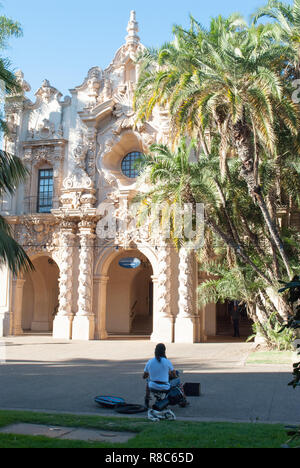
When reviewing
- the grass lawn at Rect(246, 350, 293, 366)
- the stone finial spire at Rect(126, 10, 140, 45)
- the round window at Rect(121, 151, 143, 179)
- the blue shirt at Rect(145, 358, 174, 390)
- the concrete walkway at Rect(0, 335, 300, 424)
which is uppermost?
the stone finial spire at Rect(126, 10, 140, 45)

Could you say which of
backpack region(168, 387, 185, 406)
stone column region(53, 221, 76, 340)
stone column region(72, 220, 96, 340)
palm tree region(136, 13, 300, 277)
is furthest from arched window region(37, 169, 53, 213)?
backpack region(168, 387, 185, 406)

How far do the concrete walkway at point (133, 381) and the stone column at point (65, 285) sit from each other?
16.7ft

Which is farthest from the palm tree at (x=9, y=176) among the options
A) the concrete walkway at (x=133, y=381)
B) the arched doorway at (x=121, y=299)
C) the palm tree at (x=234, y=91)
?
the arched doorway at (x=121, y=299)

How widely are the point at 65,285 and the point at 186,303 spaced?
21.5 feet

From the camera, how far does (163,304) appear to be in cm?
2358

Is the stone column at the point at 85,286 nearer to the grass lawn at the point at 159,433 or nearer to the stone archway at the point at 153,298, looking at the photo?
the stone archway at the point at 153,298

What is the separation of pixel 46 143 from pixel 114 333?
38.0ft

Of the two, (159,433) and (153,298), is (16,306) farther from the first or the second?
(159,433)

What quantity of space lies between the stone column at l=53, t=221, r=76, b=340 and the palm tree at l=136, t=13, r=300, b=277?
36.2ft

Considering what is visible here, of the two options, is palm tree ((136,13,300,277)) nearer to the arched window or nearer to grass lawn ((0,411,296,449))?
grass lawn ((0,411,296,449))

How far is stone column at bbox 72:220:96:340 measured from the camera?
81.7 feet

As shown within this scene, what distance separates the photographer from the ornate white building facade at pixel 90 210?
944 inches

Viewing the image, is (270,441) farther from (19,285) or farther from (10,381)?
(19,285)

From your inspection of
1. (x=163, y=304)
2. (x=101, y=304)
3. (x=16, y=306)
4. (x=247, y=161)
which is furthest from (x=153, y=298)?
(x=247, y=161)
